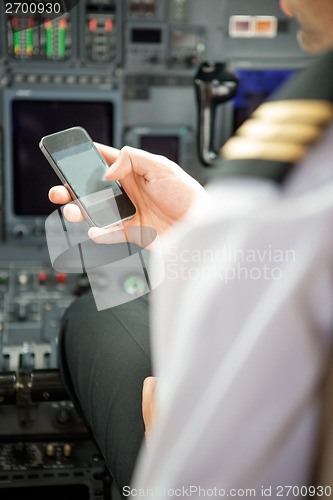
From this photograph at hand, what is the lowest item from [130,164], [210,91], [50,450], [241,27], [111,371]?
[50,450]

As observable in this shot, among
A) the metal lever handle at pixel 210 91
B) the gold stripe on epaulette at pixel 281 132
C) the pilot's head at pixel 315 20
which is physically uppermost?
the pilot's head at pixel 315 20

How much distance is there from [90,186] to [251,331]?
1.08 m

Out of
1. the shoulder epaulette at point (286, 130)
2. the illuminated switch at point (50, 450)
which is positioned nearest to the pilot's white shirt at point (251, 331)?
the shoulder epaulette at point (286, 130)

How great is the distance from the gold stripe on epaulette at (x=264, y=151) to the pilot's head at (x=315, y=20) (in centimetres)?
12

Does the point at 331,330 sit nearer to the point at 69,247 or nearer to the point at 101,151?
the point at 101,151

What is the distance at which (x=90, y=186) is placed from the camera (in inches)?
65.2

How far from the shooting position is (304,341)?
63 cm

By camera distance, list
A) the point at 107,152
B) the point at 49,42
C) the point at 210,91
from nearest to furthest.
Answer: the point at 107,152
the point at 210,91
the point at 49,42

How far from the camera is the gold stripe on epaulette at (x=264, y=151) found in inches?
25.3

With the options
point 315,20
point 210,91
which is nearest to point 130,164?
point 315,20

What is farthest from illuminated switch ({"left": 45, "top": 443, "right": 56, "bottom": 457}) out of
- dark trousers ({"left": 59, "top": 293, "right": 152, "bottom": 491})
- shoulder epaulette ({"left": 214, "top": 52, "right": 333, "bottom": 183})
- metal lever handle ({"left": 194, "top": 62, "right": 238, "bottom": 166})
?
shoulder epaulette ({"left": 214, "top": 52, "right": 333, "bottom": 183})

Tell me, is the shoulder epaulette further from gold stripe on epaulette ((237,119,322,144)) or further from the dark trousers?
the dark trousers

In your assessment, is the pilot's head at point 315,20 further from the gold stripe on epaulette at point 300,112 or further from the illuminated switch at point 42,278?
the illuminated switch at point 42,278

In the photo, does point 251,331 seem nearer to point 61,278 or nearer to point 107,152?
point 107,152
